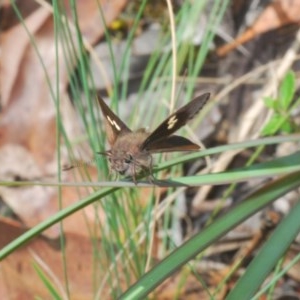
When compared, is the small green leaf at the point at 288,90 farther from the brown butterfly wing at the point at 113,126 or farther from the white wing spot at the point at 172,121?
the white wing spot at the point at 172,121

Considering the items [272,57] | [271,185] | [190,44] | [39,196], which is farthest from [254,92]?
[271,185]

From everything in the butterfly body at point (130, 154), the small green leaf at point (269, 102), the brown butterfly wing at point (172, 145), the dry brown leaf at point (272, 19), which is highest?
the dry brown leaf at point (272, 19)

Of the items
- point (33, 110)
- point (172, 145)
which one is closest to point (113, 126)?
point (172, 145)

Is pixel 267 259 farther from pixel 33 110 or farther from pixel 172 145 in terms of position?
pixel 33 110

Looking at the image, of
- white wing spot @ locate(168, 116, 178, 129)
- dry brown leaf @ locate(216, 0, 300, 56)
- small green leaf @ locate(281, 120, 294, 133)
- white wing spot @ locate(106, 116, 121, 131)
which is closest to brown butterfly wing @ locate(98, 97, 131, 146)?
white wing spot @ locate(106, 116, 121, 131)

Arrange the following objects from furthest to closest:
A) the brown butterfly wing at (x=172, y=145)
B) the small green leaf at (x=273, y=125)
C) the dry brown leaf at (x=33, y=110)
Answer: the dry brown leaf at (x=33, y=110) → the small green leaf at (x=273, y=125) → the brown butterfly wing at (x=172, y=145)

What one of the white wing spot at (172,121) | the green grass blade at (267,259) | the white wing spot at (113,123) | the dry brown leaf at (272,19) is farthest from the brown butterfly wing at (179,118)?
the dry brown leaf at (272,19)

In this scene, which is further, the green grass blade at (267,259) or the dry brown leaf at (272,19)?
the dry brown leaf at (272,19)

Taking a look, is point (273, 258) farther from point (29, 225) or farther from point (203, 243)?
point (29, 225)
